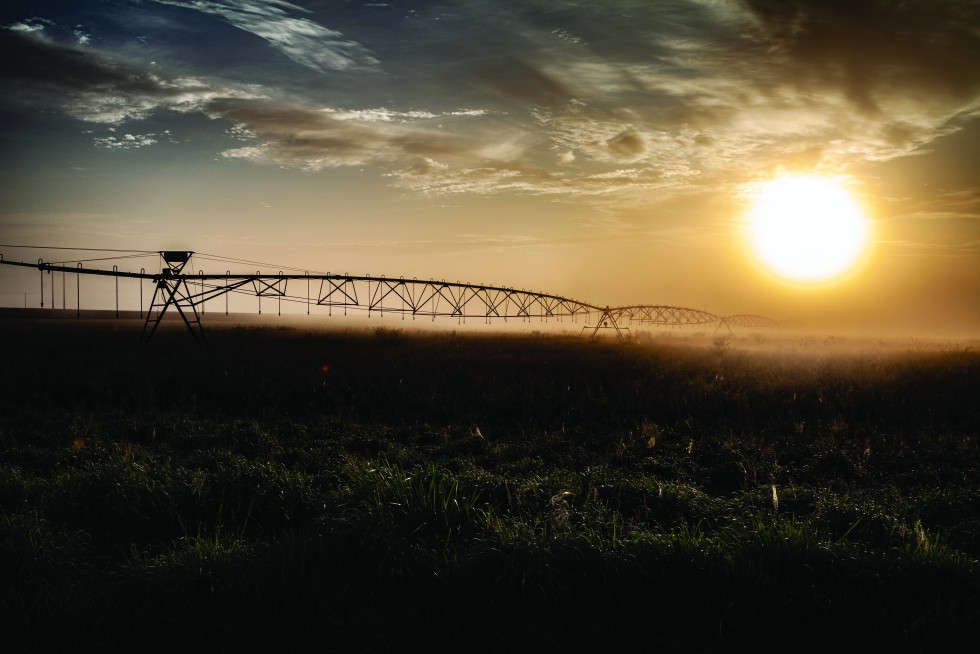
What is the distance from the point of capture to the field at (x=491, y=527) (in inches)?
216

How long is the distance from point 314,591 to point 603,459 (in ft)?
23.0

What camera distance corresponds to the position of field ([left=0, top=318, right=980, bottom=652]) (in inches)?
216

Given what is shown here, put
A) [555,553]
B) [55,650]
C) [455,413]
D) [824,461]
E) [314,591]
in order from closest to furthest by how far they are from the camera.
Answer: [55,650], [314,591], [555,553], [824,461], [455,413]

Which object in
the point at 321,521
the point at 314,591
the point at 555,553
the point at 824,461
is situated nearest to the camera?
the point at 314,591

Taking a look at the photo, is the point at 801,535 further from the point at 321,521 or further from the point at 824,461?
the point at 824,461

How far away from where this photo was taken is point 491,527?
7.00 metres

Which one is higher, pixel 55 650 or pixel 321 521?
pixel 321 521

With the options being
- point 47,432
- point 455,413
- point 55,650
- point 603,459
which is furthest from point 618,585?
point 47,432

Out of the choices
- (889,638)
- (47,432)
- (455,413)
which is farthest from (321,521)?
(47,432)

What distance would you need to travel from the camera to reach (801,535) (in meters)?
6.43

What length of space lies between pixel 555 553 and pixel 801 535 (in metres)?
2.62

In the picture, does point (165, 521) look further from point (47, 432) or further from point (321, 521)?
point (47, 432)

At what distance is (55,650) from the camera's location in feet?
16.9

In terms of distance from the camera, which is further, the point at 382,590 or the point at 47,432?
the point at 47,432
